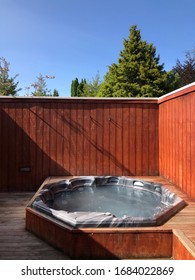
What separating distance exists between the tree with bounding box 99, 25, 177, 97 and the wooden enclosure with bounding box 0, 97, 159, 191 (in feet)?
32.0

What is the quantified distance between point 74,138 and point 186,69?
41.7 feet

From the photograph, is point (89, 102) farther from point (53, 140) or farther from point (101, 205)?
point (101, 205)

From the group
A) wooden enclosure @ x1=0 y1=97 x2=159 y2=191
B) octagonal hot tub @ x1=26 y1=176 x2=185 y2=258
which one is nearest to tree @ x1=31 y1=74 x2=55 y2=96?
wooden enclosure @ x1=0 y1=97 x2=159 y2=191

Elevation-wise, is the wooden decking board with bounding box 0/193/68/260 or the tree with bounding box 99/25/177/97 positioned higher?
the tree with bounding box 99/25/177/97

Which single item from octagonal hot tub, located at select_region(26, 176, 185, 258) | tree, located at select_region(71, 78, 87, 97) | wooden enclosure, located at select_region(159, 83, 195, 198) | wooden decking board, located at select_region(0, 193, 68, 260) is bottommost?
wooden decking board, located at select_region(0, 193, 68, 260)

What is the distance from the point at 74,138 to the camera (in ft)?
16.2

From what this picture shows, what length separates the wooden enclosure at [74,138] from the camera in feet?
15.9

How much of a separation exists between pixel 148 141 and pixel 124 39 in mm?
12967

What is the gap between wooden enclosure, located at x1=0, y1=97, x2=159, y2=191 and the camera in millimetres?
4836

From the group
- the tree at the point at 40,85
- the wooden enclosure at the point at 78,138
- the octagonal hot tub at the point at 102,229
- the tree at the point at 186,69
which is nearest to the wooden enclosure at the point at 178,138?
the wooden enclosure at the point at 78,138

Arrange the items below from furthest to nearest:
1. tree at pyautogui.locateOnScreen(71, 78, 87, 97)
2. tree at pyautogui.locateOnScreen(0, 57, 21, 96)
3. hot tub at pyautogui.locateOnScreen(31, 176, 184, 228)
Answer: tree at pyautogui.locateOnScreen(71, 78, 87, 97) → tree at pyautogui.locateOnScreen(0, 57, 21, 96) → hot tub at pyautogui.locateOnScreen(31, 176, 184, 228)

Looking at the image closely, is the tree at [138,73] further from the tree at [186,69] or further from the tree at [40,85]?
the tree at [40,85]

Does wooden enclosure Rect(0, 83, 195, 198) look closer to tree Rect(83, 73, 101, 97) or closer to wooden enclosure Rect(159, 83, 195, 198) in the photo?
wooden enclosure Rect(159, 83, 195, 198)

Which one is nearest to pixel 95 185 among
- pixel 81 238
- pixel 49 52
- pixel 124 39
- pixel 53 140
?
pixel 53 140
